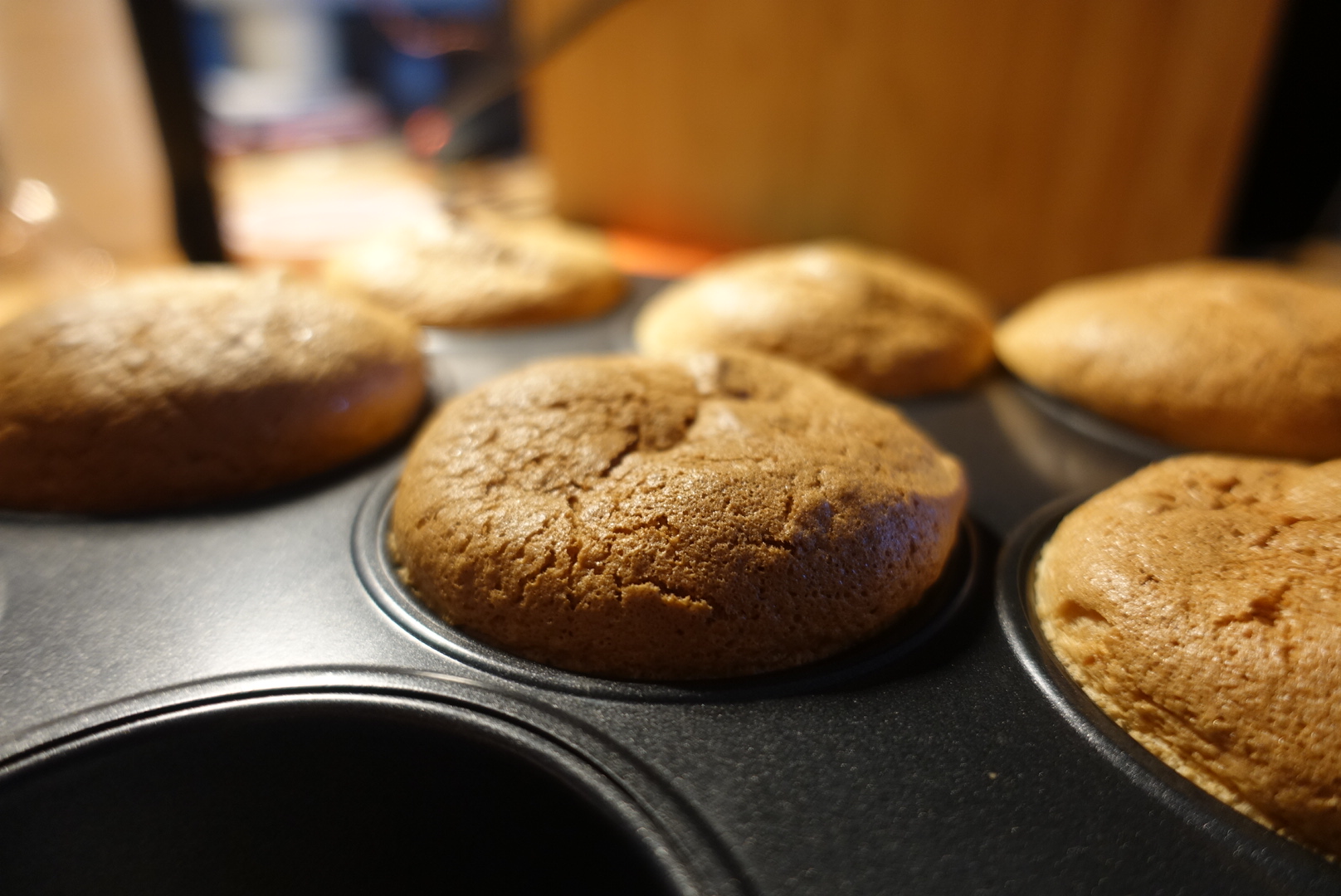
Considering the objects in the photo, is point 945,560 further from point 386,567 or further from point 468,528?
point 386,567

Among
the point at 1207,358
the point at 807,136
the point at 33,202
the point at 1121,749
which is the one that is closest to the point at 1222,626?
the point at 1121,749

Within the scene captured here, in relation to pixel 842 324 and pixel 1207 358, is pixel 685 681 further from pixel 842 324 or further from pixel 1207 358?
pixel 1207 358

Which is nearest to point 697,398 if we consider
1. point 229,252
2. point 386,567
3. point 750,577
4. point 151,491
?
point 750,577

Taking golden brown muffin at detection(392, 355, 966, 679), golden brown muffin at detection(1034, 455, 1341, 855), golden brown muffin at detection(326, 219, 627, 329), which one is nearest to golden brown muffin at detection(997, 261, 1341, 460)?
golden brown muffin at detection(1034, 455, 1341, 855)

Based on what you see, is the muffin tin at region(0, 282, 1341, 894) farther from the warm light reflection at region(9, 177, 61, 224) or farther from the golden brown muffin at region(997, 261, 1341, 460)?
the warm light reflection at region(9, 177, 61, 224)

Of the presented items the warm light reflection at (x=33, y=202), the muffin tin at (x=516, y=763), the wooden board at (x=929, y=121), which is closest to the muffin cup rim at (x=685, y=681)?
the muffin tin at (x=516, y=763)

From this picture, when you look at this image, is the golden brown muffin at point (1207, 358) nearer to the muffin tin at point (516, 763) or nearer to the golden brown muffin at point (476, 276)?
the muffin tin at point (516, 763)
